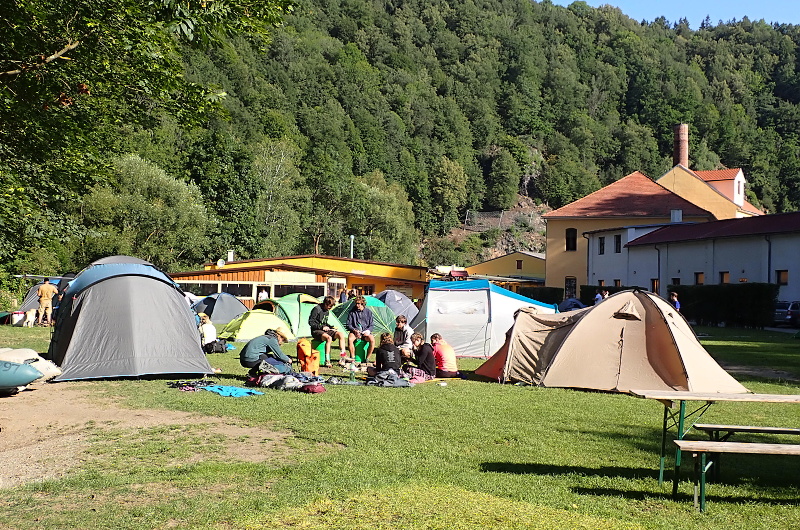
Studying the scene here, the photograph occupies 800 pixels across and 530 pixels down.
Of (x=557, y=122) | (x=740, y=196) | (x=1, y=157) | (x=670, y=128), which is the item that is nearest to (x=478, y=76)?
(x=557, y=122)

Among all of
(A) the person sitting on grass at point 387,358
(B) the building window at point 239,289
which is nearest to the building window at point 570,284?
(B) the building window at point 239,289

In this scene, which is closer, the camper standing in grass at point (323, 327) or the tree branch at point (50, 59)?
the tree branch at point (50, 59)

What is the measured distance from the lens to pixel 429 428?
9.06 metres

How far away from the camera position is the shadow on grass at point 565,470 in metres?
7.01

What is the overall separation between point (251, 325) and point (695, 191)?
1679 inches

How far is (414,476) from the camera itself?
266 inches

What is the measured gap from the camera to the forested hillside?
42.7 feet

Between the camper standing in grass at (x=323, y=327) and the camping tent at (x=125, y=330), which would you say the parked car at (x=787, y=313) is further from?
the camping tent at (x=125, y=330)

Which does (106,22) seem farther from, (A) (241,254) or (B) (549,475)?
(A) (241,254)

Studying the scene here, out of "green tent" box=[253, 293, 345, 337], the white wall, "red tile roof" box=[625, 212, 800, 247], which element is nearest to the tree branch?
"green tent" box=[253, 293, 345, 337]

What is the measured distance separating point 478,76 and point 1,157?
144m

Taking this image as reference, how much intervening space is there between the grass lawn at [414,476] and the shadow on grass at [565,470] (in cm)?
1

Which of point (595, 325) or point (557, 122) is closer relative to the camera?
point (595, 325)

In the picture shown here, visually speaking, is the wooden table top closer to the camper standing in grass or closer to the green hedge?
the camper standing in grass
